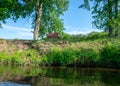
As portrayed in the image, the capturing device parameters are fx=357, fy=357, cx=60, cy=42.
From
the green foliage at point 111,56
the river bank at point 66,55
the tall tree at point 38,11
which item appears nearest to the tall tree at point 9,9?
the tall tree at point 38,11

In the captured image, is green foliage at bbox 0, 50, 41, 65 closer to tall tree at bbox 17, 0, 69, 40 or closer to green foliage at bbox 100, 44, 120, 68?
green foliage at bbox 100, 44, 120, 68

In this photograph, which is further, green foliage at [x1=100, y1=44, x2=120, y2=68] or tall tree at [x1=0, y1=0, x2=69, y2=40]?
tall tree at [x1=0, y1=0, x2=69, y2=40]

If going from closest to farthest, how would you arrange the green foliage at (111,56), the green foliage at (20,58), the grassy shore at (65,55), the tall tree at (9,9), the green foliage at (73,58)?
1. the green foliage at (20,58)
2. the green foliage at (111,56)
3. the grassy shore at (65,55)
4. the green foliage at (73,58)
5. the tall tree at (9,9)

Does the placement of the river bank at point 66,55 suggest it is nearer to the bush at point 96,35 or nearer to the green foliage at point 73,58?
the green foliage at point 73,58

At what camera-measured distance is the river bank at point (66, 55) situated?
135ft

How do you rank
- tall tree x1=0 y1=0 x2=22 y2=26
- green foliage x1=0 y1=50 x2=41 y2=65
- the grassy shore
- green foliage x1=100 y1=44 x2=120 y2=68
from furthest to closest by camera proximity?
1. tall tree x1=0 y1=0 x2=22 y2=26
2. the grassy shore
3. green foliage x1=100 y1=44 x2=120 y2=68
4. green foliage x1=0 y1=50 x2=41 y2=65

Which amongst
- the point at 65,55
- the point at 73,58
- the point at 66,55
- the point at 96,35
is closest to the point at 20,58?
the point at 65,55

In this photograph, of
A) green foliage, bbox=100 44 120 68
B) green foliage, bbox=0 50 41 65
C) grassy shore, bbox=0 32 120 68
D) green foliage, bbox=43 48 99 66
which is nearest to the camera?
green foliage, bbox=0 50 41 65

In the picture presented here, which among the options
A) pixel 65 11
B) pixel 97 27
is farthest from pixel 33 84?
pixel 65 11

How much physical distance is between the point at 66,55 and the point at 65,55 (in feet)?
0.49

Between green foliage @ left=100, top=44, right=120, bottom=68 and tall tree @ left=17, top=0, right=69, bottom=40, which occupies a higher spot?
tall tree @ left=17, top=0, right=69, bottom=40

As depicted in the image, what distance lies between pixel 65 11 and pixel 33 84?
44454mm

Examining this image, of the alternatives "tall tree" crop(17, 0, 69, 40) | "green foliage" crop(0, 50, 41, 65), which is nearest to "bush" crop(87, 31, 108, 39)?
"tall tree" crop(17, 0, 69, 40)

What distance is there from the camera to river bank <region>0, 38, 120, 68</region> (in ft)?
135
